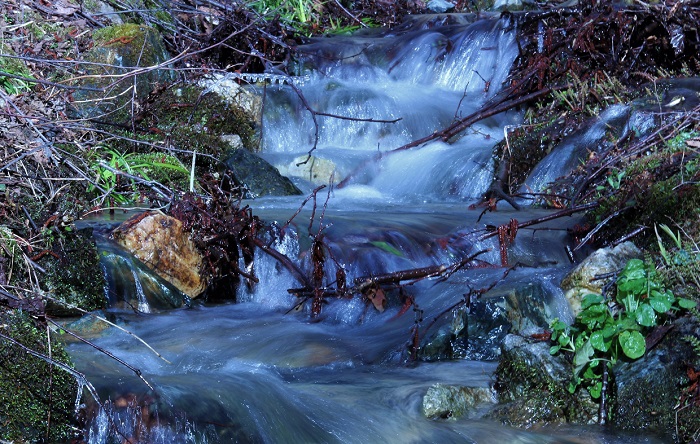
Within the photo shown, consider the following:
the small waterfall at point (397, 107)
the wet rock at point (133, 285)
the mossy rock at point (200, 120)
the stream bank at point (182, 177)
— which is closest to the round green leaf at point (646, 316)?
the stream bank at point (182, 177)

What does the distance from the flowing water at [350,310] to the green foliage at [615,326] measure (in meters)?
0.25

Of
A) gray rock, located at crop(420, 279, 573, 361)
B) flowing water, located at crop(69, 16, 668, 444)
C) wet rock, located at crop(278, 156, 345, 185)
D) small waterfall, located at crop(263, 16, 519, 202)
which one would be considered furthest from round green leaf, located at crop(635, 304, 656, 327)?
wet rock, located at crop(278, 156, 345, 185)

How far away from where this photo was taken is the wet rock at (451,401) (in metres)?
3.36

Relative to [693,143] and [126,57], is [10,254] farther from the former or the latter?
[126,57]

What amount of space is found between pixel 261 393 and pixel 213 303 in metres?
1.82

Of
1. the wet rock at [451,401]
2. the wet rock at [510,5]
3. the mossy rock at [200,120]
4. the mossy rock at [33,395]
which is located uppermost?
the wet rock at [510,5]

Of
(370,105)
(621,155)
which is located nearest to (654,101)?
(621,155)

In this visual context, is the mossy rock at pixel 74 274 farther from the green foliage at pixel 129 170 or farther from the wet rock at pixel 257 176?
the wet rock at pixel 257 176

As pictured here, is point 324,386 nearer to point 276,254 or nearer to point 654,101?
point 276,254

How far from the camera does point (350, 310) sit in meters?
4.79

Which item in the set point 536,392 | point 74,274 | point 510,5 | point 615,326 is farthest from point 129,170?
point 510,5

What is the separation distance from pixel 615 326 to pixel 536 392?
436 mm

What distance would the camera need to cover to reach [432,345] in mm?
4066

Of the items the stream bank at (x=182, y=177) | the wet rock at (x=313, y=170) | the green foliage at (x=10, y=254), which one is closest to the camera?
the green foliage at (x=10, y=254)
